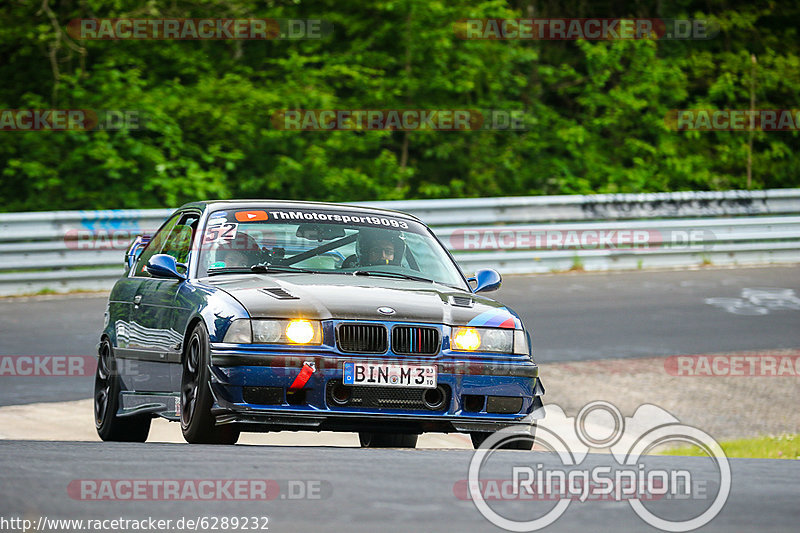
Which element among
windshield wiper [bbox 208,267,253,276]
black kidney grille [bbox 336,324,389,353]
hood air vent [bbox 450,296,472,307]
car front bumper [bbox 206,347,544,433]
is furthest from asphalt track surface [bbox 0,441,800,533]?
windshield wiper [bbox 208,267,253,276]

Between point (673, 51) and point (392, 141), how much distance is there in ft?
19.2

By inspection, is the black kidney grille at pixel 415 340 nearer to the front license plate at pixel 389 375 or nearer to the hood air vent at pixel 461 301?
the front license plate at pixel 389 375

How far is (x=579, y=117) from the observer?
24.5 m

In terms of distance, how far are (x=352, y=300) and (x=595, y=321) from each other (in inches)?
306

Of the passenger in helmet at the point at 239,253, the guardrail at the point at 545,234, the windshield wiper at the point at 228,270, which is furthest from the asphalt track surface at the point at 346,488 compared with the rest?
the guardrail at the point at 545,234

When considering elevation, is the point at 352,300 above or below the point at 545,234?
above

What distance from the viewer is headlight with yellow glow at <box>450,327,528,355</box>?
7.12 m

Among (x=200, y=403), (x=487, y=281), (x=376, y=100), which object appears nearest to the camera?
(x=200, y=403)

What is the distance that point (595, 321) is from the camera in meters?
14.5

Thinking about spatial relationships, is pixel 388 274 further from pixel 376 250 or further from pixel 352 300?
pixel 352 300

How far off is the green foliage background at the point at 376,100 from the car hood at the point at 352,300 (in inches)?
481

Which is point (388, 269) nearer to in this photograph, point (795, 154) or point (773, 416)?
point (773, 416)

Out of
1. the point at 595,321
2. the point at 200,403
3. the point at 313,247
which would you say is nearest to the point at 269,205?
the point at 313,247

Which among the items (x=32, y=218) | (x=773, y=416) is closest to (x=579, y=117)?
(x=32, y=218)
